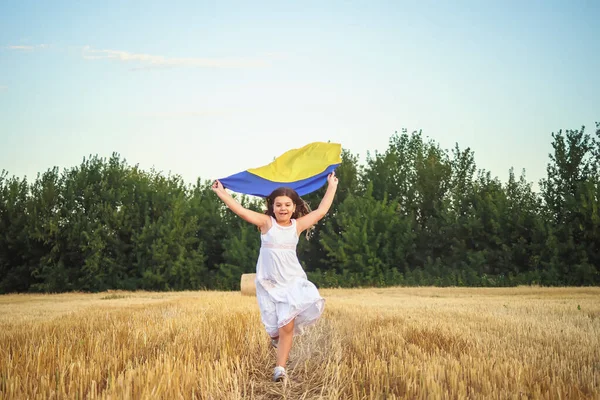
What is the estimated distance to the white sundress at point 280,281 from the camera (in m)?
5.68

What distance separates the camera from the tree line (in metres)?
33.7

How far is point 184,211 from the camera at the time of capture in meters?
38.9

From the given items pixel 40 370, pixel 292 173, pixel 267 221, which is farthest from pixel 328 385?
pixel 292 173

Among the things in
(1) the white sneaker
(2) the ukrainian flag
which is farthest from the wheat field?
(2) the ukrainian flag

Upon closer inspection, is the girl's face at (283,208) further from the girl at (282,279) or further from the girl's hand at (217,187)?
the girl's hand at (217,187)

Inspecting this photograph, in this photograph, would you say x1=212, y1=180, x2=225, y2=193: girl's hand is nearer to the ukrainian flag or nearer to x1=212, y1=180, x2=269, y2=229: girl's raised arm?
x1=212, y1=180, x2=269, y2=229: girl's raised arm

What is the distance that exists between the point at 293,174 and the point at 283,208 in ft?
4.40

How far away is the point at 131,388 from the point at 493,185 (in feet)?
129

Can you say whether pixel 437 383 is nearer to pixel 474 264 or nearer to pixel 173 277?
pixel 474 264

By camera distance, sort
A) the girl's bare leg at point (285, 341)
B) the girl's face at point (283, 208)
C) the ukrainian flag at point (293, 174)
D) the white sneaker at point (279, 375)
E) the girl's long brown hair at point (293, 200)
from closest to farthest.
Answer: the white sneaker at point (279, 375) → the girl's bare leg at point (285, 341) → the girl's face at point (283, 208) → the girl's long brown hair at point (293, 200) → the ukrainian flag at point (293, 174)

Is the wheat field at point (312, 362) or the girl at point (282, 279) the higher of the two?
the girl at point (282, 279)

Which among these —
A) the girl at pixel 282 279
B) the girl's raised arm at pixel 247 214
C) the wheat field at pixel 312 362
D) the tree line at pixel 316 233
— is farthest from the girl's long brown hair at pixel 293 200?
the tree line at pixel 316 233

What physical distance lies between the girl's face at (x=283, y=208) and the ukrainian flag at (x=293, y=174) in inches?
39.1

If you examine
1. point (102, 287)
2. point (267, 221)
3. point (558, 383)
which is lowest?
point (102, 287)
